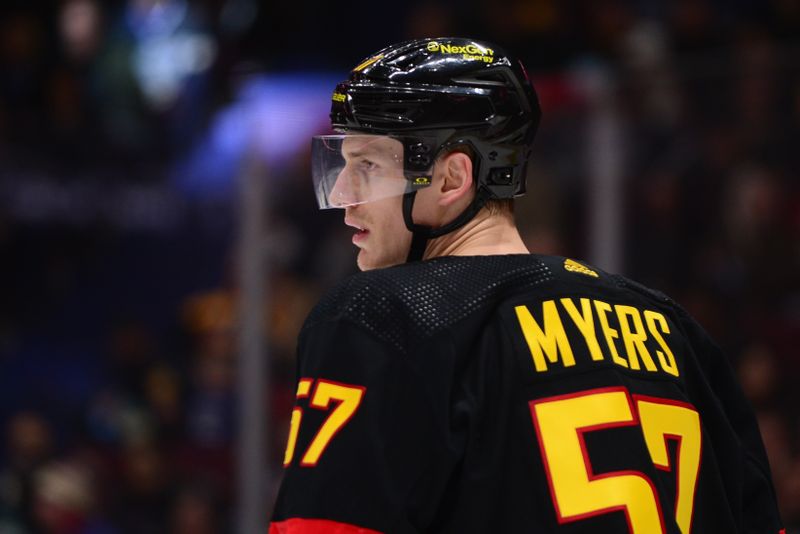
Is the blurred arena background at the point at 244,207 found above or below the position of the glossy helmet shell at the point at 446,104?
below

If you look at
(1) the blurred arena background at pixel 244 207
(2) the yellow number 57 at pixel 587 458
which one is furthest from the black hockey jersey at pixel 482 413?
(1) the blurred arena background at pixel 244 207

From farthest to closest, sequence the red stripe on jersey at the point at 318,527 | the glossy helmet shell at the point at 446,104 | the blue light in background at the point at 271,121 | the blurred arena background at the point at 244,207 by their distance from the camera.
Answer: the blue light in background at the point at 271,121, the blurred arena background at the point at 244,207, the glossy helmet shell at the point at 446,104, the red stripe on jersey at the point at 318,527

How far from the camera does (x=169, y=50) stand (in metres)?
7.32

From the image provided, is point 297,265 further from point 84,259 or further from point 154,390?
point 84,259

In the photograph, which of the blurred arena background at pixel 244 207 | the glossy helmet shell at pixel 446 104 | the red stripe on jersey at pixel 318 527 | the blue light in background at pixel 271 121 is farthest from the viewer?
Answer: the blue light in background at pixel 271 121

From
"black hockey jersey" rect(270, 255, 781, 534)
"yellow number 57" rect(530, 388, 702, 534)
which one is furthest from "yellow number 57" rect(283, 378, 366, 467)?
"yellow number 57" rect(530, 388, 702, 534)

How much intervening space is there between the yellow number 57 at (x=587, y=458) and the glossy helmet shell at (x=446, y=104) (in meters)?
0.33

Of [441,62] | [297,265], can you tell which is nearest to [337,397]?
[441,62]

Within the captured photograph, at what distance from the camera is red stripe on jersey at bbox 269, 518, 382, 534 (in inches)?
57.7

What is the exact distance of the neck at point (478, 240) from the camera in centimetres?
171

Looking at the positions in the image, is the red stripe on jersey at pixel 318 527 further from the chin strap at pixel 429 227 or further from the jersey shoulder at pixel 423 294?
the chin strap at pixel 429 227

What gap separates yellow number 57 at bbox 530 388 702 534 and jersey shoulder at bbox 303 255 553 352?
16 cm

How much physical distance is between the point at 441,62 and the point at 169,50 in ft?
19.4

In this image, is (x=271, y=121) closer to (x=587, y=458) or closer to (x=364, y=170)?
(x=364, y=170)
